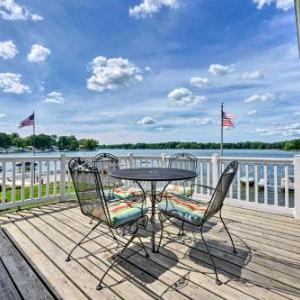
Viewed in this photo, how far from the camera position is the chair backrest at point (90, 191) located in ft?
6.91

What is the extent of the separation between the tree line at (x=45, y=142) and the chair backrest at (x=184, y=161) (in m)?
6.65

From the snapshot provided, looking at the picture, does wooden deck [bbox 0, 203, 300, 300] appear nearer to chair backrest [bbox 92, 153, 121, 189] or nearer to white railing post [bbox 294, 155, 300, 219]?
white railing post [bbox 294, 155, 300, 219]

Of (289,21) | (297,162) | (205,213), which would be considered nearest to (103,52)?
(289,21)

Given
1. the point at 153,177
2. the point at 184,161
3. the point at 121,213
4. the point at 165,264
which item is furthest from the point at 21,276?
the point at 184,161

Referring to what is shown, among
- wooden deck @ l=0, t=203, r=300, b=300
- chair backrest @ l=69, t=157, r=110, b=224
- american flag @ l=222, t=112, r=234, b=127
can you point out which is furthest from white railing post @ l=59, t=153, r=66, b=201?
american flag @ l=222, t=112, r=234, b=127

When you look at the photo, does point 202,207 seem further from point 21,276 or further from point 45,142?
point 45,142

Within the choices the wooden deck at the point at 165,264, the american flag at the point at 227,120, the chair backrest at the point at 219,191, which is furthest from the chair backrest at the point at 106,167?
the american flag at the point at 227,120

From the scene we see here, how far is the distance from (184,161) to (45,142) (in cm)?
1100

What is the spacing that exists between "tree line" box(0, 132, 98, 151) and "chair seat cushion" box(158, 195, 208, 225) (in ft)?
27.6

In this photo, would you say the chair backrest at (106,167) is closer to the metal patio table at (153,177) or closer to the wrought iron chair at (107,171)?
the wrought iron chair at (107,171)

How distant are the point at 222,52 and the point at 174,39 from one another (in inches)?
95.6

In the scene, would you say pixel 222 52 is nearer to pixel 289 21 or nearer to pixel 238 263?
pixel 289 21

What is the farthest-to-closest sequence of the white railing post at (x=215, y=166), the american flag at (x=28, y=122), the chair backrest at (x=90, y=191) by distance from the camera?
the american flag at (x=28, y=122) → the white railing post at (x=215, y=166) → the chair backrest at (x=90, y=191)

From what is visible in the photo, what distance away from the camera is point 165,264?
2.26 metres
